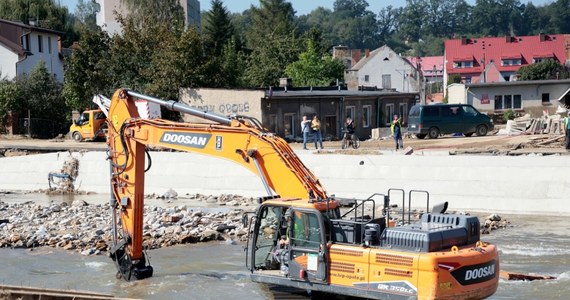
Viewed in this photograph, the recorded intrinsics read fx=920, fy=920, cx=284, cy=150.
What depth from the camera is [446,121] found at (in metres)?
46.4

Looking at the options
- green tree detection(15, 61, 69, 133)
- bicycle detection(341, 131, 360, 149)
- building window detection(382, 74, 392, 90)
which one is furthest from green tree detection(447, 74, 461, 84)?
bicycle detection(341, 131, 360, 149)

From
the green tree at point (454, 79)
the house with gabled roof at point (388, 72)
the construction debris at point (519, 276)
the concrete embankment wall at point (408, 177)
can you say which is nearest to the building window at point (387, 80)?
the house with gabled roof at point (388, 72)

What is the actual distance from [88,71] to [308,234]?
1691 inches

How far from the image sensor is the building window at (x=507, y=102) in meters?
58.2

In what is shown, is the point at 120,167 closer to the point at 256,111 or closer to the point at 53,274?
the point at 53,274

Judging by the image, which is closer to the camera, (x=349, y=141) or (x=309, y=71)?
(x=349, y=141)

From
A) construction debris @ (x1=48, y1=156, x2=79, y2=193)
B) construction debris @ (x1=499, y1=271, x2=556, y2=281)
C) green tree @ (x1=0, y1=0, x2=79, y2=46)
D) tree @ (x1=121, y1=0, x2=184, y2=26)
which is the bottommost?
construction debris @ (x1=499, y1=271, x2=556, y2=281)

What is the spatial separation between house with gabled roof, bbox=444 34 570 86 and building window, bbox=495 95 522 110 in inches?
1788

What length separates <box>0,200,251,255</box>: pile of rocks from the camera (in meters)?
24.5

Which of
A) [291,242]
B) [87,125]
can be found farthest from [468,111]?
[291,242]

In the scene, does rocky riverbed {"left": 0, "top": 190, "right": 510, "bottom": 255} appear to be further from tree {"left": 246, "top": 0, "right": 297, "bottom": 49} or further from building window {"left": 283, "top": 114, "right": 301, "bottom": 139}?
tree {"left": 246, "top": 0, "right": 297, "bottom": 49}

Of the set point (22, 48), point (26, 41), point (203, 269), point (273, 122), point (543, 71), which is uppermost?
point (26, 41)

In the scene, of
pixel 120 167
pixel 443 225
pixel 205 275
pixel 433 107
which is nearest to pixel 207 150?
pixel 120 167

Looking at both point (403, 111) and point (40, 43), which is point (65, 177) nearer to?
point (403, 111)
